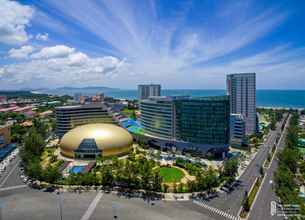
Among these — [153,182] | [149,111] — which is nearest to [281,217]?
[153,182]

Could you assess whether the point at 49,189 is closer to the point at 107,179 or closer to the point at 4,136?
the point at 107,179

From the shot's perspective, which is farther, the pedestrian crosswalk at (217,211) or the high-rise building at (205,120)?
the high-rise building at (205,120)

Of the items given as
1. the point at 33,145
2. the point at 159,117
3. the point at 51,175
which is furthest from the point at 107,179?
the point at 159,117

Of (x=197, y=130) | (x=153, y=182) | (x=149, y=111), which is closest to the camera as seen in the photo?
(x=153, y=182)

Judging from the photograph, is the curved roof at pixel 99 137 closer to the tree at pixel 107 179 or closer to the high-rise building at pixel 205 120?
the high-rise building at pixel 205 120

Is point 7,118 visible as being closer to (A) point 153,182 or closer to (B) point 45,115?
(B) point 45,115

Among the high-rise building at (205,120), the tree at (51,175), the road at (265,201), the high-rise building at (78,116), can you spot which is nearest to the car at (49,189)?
the tree at (51,175)

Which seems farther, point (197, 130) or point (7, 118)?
point (7, 118)
